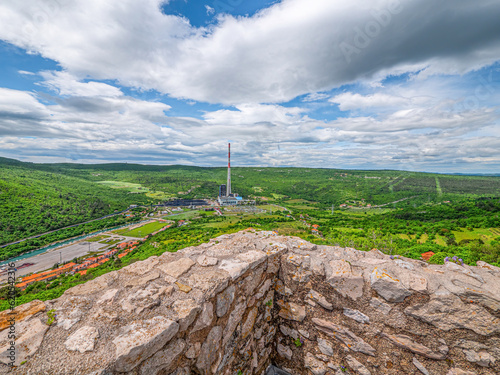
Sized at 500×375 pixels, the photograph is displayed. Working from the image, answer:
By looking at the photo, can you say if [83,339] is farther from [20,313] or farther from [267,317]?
[267,317]

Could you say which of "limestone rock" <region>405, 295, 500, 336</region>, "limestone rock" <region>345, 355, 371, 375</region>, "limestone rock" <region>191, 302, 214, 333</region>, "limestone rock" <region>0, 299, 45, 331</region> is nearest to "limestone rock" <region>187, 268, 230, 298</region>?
"limestone rock" <region>191, 302, 214, 333</region>

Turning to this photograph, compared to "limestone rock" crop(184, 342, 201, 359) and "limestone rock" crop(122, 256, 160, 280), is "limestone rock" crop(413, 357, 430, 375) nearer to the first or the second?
"limestone rock" crop(184, 342, 201, 359)

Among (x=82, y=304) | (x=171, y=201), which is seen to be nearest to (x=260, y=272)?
(x=82, y=304)

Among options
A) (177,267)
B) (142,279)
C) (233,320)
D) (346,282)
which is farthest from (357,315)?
(142,279)

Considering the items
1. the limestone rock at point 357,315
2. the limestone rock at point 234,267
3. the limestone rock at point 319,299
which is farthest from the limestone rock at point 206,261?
the limestone rock at point 357,315

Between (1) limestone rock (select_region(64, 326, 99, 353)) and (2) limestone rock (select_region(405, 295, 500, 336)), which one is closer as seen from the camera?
(1) limestone rock (select_region(64, 326, 99, 353))

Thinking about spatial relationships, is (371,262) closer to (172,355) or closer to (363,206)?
(172,355)

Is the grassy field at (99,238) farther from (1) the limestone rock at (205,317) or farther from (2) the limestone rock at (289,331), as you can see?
(1) the limestone rock at (205,317)
